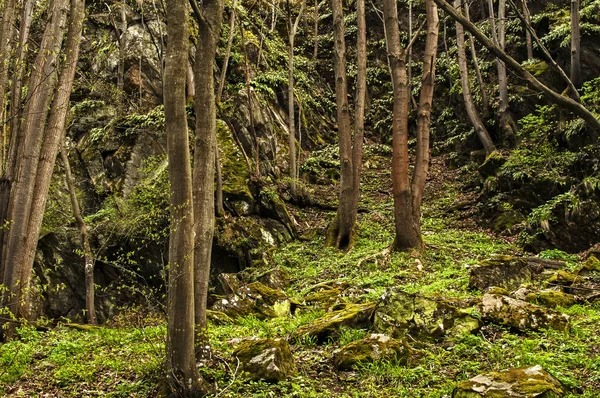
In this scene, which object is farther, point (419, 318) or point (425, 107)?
point (425, 107)

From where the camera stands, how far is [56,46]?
7770mm

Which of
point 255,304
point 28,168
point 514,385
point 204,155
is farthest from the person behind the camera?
point 255,304

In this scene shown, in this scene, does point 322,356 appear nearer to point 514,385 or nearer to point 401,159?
point 514,385

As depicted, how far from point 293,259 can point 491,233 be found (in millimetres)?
5947

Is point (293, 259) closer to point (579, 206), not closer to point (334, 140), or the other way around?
point (579, 206)

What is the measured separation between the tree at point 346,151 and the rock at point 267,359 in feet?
26.3

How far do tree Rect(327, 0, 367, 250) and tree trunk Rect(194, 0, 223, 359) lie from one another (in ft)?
26.5

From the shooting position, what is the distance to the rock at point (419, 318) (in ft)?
19.3

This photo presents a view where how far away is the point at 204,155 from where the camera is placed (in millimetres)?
5555

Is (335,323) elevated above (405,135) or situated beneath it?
situated beneath

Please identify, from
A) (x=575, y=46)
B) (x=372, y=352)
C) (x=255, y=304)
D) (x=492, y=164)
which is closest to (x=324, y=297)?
(x=255, y=304)

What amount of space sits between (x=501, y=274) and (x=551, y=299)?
4.81ft

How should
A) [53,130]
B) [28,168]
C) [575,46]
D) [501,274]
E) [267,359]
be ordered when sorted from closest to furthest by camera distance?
1. [267,359]
2. [28,168]
3. [53,130]
4. [501,274]
5. [575,46]

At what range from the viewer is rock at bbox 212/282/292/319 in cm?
A: 832
